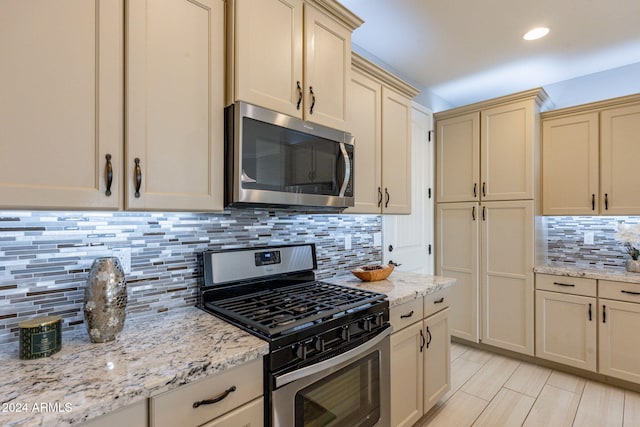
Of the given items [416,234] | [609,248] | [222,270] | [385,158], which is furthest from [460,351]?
[222,270]

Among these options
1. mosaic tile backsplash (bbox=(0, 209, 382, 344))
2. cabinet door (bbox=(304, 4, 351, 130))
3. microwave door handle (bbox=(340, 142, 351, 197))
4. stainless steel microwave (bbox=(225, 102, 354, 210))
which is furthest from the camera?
microwave door handle (bbox=(340, 142, 351, 197))

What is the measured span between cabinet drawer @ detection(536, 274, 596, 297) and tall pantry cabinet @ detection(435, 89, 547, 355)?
0.09 metres

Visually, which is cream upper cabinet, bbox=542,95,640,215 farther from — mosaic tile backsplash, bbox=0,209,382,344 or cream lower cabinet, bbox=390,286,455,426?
mosaic tile backsplash, bbox=0,209,382,344

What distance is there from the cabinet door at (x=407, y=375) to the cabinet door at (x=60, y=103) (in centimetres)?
155

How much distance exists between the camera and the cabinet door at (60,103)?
2.97 feet

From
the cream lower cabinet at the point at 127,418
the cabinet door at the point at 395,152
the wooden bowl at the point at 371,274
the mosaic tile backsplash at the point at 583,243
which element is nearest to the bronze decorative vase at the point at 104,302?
the cream lower cabinet at the point at 127,418

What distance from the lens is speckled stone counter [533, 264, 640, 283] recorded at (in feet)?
8.10

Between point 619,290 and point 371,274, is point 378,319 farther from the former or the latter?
point 619,290

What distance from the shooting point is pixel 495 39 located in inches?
97.9

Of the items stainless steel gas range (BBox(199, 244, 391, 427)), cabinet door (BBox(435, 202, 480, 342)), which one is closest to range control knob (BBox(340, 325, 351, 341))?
stainless steel gas range (BBox(199, 244, 391, 427))

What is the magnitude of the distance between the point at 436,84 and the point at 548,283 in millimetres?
2222

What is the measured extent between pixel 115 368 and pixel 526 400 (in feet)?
8.92

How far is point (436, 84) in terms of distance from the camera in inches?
134

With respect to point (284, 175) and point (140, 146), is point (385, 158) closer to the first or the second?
point (284, 175)
